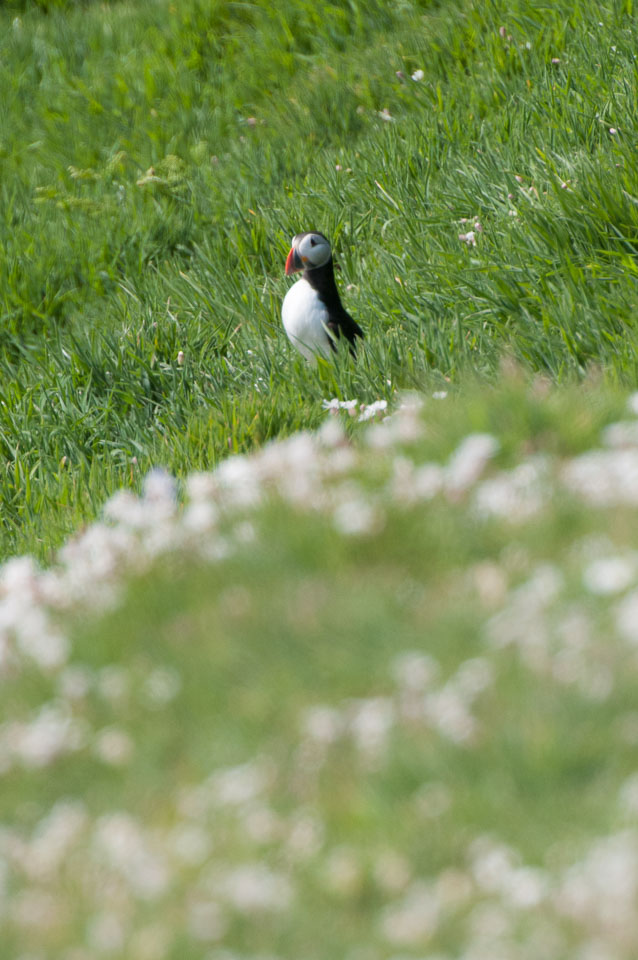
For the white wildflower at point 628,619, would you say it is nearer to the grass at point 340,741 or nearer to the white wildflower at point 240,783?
the grass at point 340,741

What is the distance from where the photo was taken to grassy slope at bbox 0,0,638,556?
4.96 m

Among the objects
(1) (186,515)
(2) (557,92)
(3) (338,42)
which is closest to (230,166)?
(3) (338,42)

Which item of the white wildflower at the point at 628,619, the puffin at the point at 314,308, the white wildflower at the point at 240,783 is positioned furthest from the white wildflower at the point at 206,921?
the puffin at the point at 314,308

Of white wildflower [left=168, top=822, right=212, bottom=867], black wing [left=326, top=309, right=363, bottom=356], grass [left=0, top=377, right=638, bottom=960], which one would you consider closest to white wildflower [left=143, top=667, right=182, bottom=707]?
grass [left=0, top=377, right=638, bottom=960]

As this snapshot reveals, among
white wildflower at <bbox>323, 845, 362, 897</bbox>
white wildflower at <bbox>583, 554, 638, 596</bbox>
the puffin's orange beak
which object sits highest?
white wildflower at <bbox>583, 554, 638, 596</bbox>

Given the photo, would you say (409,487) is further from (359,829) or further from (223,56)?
(223,56)

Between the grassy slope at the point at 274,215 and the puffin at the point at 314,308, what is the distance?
152 millimetres

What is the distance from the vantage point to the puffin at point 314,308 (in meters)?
5.35

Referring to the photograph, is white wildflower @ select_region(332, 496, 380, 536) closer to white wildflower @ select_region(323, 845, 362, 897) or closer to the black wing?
white wildflower @ select_region(323, 845, 362, 897)

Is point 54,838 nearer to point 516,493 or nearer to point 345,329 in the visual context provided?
point 516,493

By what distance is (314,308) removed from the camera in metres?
5.36

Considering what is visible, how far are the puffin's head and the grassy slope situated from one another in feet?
1.35

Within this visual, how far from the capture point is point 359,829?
2113mm

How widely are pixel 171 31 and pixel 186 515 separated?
8727mm
